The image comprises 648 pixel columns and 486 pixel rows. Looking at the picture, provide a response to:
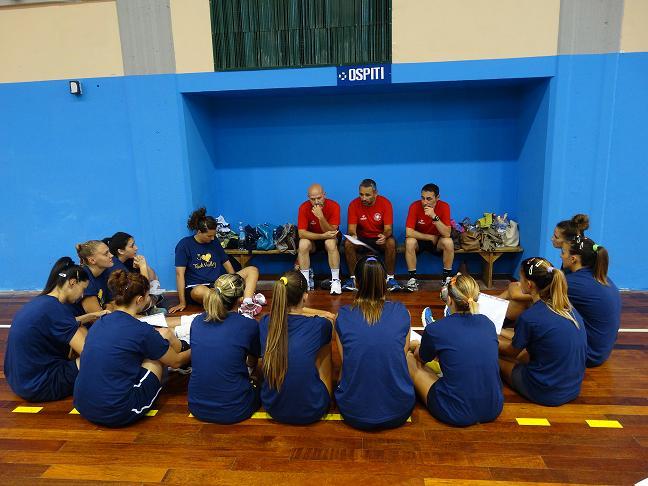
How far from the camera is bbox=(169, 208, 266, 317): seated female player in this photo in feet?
15.0

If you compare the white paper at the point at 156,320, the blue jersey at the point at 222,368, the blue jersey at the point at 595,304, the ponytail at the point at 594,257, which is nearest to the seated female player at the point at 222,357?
the blue jersey at the point at 222,368

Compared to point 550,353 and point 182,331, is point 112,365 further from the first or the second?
point 550,353

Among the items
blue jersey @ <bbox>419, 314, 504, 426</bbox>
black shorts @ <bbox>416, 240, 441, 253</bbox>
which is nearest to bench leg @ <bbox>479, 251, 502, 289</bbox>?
black shorts @ <bbox>416, 240, 441, 253</bbox>

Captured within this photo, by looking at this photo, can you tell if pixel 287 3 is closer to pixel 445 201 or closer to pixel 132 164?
pixel 132 164

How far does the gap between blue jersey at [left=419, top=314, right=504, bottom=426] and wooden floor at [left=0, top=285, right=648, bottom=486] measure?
0.41 ft

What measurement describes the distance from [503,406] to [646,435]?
728mm

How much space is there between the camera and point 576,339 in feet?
8.61

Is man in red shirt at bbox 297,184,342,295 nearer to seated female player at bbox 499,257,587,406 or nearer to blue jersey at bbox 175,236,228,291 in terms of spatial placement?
blue jersey at bbox 175,236,228,291

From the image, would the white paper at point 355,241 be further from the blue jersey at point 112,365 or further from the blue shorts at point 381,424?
the blue jersey at point 112,365

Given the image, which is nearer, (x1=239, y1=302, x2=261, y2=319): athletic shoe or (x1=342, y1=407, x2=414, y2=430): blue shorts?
(x1=342, y1=407, x2=414, y2=430): blue shorts

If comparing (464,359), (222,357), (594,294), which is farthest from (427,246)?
(222,357)

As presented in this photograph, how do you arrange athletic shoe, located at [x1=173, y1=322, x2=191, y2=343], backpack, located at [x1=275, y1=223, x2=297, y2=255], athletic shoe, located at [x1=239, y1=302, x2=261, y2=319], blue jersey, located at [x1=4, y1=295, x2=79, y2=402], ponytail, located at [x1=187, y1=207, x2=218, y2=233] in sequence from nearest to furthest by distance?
blue jersey, located at [x1=4, y1=295, x2=79, y2=402] → athletic shoe, located at [x1=173, y1=322, x2=191, y2=343] → athletic shoe, located at [x1=239, y1=302, x2=261, y2=319] → ponytail, located at [x1=187, y1=207, x2=218, y2=233] → backpack, located at [x1=275, y1=223, x2=297, y2=255]

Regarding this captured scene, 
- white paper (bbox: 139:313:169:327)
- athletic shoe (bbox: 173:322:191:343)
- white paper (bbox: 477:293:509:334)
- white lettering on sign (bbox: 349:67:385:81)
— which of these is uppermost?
white lettering on sign (bbox: 349:67:385:81)

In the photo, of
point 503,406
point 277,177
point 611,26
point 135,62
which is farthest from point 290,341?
point 611,26
